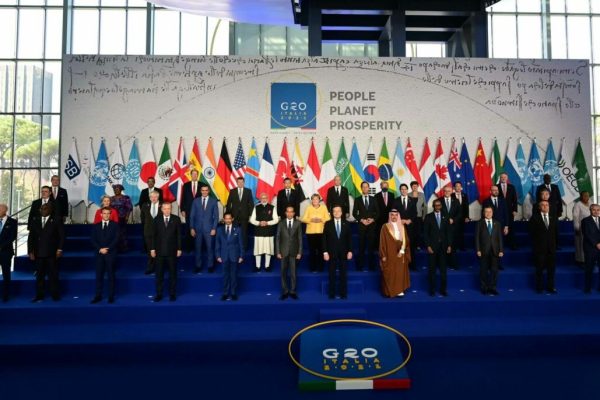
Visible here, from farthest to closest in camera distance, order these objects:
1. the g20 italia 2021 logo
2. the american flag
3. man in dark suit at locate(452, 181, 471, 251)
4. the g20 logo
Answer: the g20 italia 2021 logo → the american flag → man in dark suit at locate(452, 181, 471, 251) → the g20 logo

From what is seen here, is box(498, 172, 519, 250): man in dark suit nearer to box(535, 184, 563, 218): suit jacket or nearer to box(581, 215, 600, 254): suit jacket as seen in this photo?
box(535, 184, 563, 218): suit jacket

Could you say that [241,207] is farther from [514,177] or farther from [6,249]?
[514,177]

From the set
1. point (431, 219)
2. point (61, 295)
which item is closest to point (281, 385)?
point (431, 219)

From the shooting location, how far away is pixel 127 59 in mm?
9711

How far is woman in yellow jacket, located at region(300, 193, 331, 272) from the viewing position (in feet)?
23.1

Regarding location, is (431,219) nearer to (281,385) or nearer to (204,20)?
(281,385)

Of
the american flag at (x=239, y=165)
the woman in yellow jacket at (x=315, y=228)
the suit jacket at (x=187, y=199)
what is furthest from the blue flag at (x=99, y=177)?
the woman in yellow jacket at (x=315, y=228)

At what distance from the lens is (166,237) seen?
6371mm

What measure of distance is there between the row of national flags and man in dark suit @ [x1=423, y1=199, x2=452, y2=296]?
9.75 ft

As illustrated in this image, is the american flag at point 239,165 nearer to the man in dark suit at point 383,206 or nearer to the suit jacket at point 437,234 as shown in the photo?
the man in dark suit at point 383,206

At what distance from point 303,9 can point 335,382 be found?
30.1 ft

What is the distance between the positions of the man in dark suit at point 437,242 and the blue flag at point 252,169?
4180 mm

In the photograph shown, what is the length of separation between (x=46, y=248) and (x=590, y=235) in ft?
26.3

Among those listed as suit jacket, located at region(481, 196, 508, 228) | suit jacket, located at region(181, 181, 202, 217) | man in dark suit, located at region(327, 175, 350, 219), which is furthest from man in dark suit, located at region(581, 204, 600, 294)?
suit jacket, located at region(181, 181, 202, 217)
